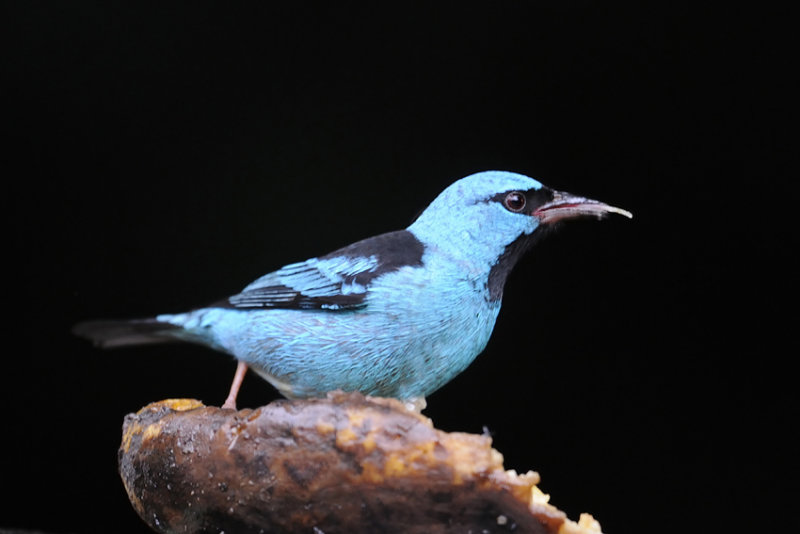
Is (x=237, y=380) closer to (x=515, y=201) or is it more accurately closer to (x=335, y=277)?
(x=335, y=277)

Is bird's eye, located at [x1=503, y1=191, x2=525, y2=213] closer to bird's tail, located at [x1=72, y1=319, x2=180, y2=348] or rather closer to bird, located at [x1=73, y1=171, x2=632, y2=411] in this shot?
bird, located at [x1=73, y1=171, x2=632, y2=411]

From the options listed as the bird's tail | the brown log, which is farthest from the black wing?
the brown log

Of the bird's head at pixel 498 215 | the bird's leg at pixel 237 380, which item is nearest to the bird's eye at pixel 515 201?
the bird's head at pixel 498 215

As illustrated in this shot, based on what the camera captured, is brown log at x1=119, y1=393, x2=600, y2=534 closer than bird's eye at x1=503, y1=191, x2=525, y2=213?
Yes

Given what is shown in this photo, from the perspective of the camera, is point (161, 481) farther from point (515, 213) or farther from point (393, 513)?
point (515, 213)

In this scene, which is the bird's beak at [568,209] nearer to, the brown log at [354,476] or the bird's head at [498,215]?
the bird's head at [498,215]

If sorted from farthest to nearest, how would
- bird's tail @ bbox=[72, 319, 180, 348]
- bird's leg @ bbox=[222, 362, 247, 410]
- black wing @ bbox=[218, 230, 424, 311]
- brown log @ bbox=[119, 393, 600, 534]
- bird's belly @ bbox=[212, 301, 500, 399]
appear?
bird's tail @ bbox=[72, 319, 180, 348] < bird's leg @ bbox=[222, 362, 247, 410] < black wing @ bbox=[218, 230, 424, 311] < bird's belly @ bbox=[212, 301, 500, 399] < brown log @ bbox=[119, 393, 600, 534]
